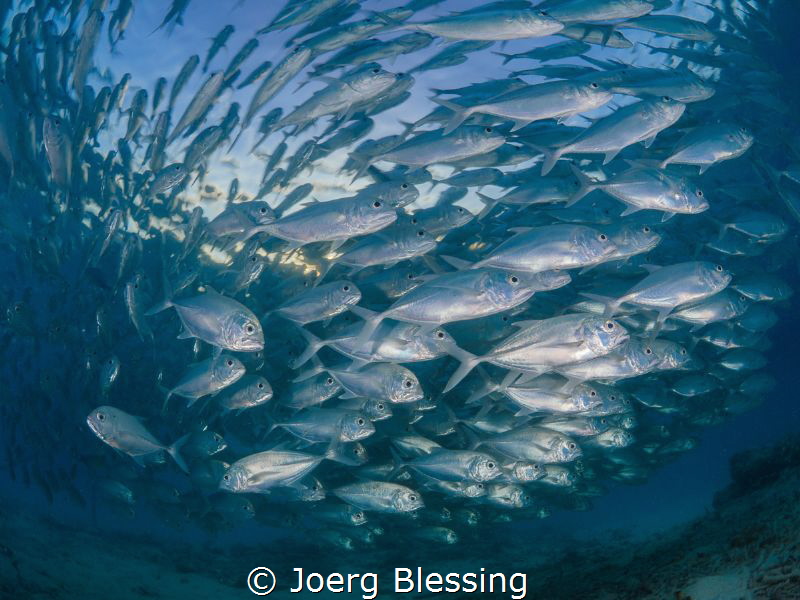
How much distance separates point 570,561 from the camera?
11164 millimetres

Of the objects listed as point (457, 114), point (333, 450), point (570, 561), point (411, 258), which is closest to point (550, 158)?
point (457, 114)

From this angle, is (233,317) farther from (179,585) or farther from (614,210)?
(179,585)

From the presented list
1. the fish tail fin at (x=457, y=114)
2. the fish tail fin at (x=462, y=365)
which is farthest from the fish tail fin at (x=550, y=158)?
the fish tail fin at (x=462, y=365)

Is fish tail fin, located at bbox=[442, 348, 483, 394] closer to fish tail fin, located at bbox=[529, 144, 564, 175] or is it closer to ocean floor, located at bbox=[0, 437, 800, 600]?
fish tail fin, located at bbox=[529, 144, 564, 175]

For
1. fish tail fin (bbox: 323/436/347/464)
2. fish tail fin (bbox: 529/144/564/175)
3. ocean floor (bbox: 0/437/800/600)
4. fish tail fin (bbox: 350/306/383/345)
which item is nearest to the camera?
ocean floor (bbox: 0/437/800/600)

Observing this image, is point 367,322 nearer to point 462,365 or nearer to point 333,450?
point 462,365

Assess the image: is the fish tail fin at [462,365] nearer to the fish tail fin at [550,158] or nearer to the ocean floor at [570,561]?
the fish tail fin at [550,158]

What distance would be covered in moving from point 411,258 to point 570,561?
984 cm

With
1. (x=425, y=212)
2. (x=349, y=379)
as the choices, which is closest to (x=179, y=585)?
(x=349, y=379)

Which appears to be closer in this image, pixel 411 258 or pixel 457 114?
pixel 457 114

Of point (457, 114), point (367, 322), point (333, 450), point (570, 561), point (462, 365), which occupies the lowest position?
point (570, 561)

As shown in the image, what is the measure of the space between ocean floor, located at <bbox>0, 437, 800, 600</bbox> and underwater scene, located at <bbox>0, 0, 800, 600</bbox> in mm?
81

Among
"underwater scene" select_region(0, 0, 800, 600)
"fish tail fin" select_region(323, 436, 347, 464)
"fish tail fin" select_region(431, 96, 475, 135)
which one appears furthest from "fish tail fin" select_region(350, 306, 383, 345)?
"fish tail fin" select_region(431, 96, 475, 135)

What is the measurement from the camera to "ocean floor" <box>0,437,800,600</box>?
14.5ft
